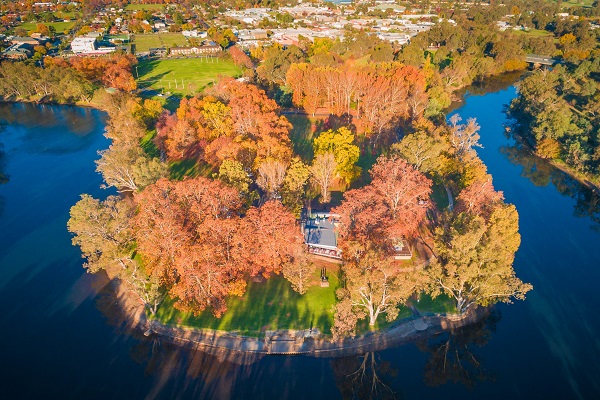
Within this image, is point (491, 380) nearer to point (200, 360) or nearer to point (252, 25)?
point (200, 360)

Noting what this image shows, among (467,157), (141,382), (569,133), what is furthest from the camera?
(569,133)

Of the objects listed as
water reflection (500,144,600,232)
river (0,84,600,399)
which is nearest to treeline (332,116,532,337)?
river (0,84,600,399)

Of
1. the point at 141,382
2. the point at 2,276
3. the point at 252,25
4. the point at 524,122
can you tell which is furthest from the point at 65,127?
the point at 252,25

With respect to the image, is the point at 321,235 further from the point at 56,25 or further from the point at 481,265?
the point at 56,25

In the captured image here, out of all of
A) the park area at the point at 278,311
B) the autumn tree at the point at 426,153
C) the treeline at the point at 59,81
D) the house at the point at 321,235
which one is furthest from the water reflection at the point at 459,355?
the treeline at the point at 59,81

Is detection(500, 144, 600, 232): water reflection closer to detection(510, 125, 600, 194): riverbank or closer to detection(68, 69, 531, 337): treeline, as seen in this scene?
detection(510, 125, 600, 194): riverbank

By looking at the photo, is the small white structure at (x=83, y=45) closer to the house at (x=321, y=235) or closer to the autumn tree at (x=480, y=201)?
the house at (x=321, y=235)

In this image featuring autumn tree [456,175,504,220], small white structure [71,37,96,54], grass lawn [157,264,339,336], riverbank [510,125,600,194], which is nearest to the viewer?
grass lawn [157,264,339,336]
